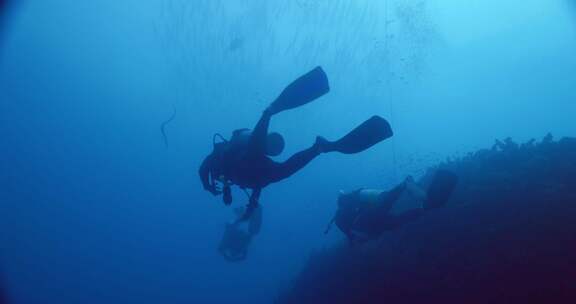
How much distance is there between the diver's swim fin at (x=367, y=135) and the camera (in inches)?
206

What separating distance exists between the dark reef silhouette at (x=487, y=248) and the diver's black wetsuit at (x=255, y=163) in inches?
146

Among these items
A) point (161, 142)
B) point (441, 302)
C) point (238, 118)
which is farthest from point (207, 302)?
point (161, 142)

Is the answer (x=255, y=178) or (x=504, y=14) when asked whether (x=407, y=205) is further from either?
(x=504, y=14)

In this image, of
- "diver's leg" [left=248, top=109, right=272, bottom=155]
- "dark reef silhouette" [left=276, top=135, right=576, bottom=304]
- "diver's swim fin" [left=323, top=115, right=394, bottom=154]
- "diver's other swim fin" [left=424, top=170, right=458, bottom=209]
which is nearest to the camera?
"diver's leg" [left=248, top=109, right=272, bottom=155]

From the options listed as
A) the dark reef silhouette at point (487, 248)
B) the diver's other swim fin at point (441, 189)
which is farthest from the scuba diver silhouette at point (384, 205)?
the dark reef silhouette at point (487, 248)

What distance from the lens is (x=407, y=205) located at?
1056 cm

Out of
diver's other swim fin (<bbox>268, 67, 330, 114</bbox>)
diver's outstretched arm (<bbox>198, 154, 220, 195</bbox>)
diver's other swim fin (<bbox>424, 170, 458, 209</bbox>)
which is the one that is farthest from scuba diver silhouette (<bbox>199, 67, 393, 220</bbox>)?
diver's other swim fin (<bbox>424, 170, 458, 209</bbox>)

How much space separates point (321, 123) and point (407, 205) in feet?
202

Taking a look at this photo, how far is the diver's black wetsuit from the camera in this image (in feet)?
16.2

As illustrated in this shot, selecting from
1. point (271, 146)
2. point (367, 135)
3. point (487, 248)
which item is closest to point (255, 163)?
point (271, 146)

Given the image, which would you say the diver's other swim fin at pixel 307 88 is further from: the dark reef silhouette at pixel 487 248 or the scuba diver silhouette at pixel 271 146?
the dark reef silhouette at pixel 487 248

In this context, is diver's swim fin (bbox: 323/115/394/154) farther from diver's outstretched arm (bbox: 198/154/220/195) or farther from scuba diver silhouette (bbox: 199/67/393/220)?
diver's outstretched arm (bbox: 198/154/220/195)

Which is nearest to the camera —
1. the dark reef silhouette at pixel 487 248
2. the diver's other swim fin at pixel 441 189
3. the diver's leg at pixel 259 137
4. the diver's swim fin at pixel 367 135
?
the diver's leg at pixel 259 137

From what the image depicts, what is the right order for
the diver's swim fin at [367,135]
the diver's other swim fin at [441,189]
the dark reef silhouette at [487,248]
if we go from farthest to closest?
the dark reef silhouette at [487,248]
the diver's other swim fin at [441,189]
the diver's swim fin at [367,135]
